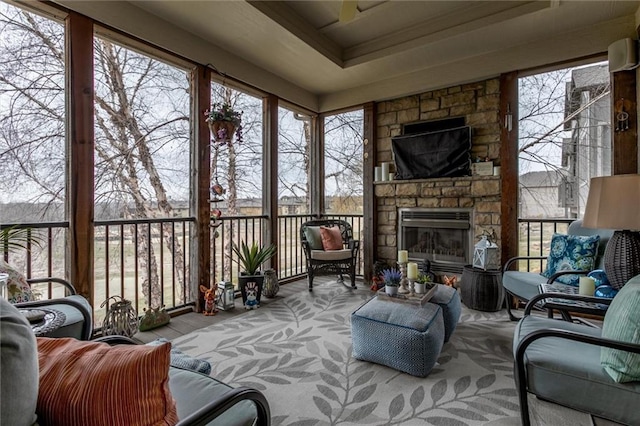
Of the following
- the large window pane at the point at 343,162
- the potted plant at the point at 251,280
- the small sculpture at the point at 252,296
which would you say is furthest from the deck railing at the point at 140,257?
the large window pane at the point at 343,162

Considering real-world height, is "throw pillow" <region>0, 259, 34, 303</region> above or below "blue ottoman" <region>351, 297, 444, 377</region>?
above

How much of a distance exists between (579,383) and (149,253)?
3365 millimetres

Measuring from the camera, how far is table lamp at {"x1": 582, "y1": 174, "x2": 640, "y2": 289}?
1.93 m

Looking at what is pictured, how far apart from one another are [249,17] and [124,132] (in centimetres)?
160

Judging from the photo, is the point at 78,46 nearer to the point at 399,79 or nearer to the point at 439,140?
the point at 399,79

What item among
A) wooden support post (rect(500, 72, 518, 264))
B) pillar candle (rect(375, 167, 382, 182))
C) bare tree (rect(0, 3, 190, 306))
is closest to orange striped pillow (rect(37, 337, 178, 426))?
bare tree (rect(0, 3, 190, 306))

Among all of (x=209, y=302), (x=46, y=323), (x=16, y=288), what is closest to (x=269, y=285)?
(x=209, y=302)

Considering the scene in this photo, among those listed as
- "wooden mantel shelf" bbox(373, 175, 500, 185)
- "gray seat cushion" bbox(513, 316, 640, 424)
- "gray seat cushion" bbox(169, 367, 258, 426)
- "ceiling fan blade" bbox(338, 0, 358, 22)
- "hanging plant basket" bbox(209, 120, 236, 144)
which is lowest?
"gray seat cushion" bbox(513, 316, 640, 424)

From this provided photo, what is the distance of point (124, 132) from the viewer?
9.50 ft

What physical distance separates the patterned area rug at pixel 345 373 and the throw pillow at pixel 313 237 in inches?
47.2

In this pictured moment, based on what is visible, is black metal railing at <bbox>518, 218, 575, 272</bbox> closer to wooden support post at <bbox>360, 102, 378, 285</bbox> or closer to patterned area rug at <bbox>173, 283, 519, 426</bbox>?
patterned area rug at <bbox>173, 283, 519, 426</bbox>

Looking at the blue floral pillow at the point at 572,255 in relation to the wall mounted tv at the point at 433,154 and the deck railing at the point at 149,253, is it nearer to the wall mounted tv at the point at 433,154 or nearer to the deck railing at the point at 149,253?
the deck railing at the point at 149,253

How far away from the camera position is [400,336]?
2.01 meters

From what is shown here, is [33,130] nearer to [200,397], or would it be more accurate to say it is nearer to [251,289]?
[251,289]
